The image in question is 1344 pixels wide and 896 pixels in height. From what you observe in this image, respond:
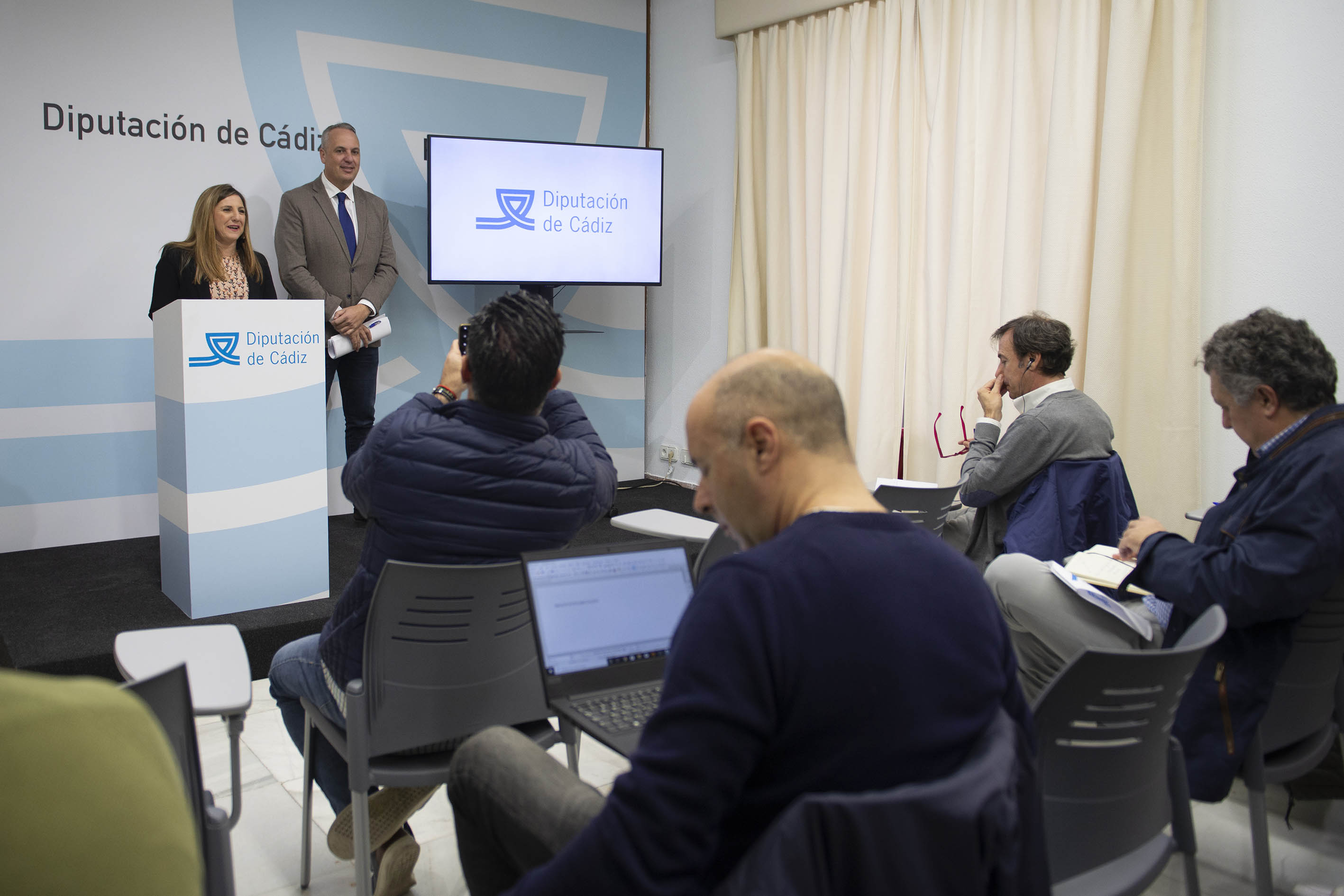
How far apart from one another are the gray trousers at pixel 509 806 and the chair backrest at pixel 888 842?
0.90 feet

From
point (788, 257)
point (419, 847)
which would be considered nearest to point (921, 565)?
point (419, 847)

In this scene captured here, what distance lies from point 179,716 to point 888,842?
813mm

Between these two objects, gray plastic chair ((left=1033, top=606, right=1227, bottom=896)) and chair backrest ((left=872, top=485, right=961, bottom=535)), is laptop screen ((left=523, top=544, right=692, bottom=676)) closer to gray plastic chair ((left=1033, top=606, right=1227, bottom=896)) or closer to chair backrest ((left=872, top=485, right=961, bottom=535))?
gray plastic chair ((left=1033, top=606, right=1227, bottom=896))

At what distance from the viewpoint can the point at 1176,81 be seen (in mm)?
3656

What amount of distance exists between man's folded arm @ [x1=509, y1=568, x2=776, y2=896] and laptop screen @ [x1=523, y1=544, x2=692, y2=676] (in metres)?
0.56

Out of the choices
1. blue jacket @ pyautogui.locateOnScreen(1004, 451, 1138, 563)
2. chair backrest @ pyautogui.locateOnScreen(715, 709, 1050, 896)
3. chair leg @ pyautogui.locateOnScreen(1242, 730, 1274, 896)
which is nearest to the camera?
chair backrest @ pyautogui.locateOnScreen(715, 709, 1050, 896)

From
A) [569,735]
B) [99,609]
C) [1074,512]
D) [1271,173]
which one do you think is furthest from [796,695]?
[1271,173]

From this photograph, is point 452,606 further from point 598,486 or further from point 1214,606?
point 1214,606

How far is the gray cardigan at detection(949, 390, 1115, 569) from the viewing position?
278cm

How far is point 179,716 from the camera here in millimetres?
1101

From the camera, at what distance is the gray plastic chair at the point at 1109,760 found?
125 cm

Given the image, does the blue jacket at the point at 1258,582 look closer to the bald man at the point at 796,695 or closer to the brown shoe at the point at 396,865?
the bald man at the point at 796,695

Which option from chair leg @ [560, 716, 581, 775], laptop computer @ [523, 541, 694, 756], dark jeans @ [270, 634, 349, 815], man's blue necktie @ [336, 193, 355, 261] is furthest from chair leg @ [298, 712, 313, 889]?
man's blue necktie @ [336, 193, 355, 261]

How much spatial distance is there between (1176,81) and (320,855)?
12.9 feet
